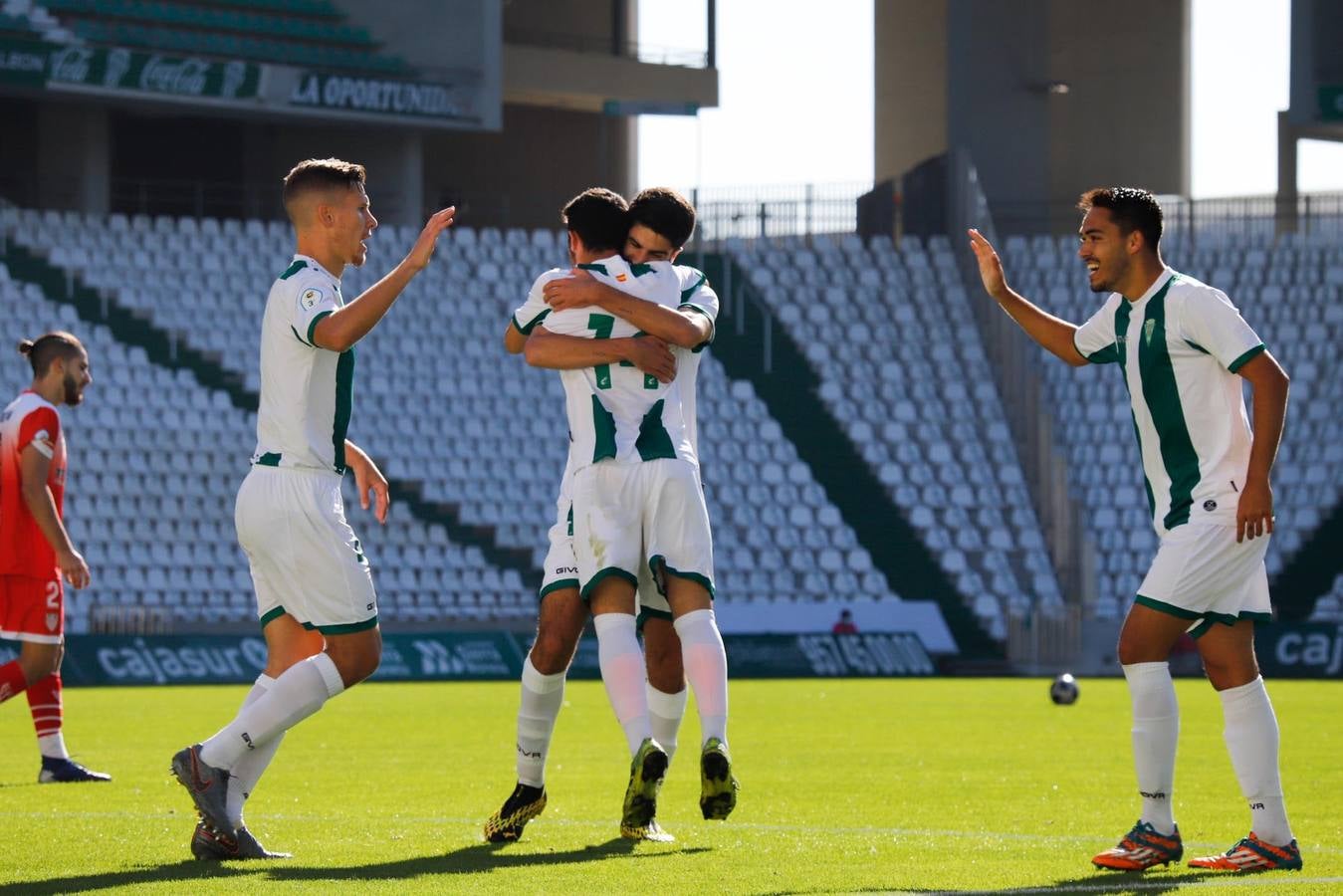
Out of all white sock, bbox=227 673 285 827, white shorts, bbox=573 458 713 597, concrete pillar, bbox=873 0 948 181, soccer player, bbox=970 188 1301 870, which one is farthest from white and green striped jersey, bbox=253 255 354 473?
concrete pillar, bbox=873 0 948 181

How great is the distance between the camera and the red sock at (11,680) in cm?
941

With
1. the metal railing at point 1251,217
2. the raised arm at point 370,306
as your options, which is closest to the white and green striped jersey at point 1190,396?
the raised arm at point 370,306

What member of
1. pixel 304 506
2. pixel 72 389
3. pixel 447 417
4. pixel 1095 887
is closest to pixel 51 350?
pixel 72 389

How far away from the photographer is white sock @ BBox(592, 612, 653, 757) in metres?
6.90

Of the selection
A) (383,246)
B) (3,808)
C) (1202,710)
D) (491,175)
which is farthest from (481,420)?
(3,808)

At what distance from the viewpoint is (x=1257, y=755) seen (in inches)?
259

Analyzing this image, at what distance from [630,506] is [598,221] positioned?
42.4 inches

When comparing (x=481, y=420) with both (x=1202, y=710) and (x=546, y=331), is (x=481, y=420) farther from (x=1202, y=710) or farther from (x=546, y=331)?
(x=546, y=331)

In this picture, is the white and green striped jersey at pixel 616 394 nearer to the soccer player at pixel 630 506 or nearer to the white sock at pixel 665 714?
the soccer player at pixel 630 506

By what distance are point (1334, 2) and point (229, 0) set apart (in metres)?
17.0

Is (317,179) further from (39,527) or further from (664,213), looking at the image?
(39,527)

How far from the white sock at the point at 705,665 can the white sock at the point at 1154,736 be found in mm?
1332

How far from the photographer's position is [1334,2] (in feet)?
103

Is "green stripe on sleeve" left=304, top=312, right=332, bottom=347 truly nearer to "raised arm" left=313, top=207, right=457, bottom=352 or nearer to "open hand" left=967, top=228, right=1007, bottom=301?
"raised arm" left=313, top=207, right=457, bottom=352
